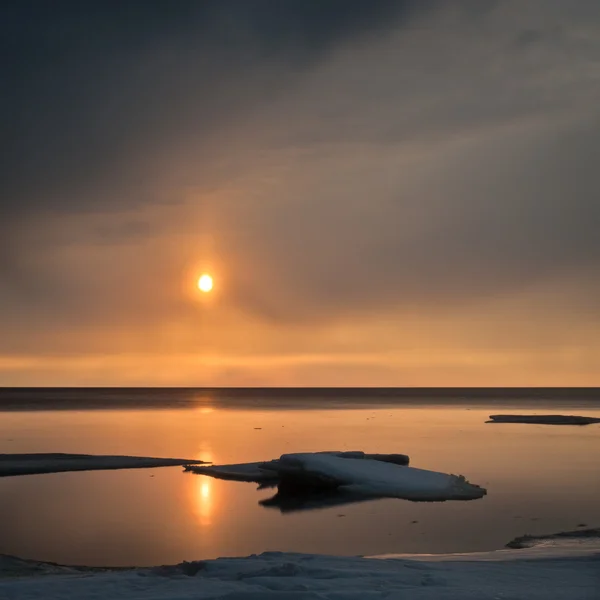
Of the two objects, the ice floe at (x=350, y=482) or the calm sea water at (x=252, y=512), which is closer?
the calm sea water at (x=252, y=512)

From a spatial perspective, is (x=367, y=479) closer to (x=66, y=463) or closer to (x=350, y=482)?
A: (x=350, y=482)

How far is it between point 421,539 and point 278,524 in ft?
13.6

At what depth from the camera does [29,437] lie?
4744 centimetres

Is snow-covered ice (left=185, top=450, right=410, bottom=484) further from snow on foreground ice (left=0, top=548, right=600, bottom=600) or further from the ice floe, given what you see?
snow on foreground ice (left=0, top=548, right=600, bottom=600)

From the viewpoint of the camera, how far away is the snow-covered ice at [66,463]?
29.7m

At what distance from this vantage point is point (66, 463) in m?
31.2

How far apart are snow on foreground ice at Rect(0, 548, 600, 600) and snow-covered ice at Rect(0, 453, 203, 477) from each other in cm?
1824

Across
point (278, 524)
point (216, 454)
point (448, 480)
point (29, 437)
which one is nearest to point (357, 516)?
point (278, 524)

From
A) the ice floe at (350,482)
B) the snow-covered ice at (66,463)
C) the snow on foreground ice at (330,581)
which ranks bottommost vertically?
the snow on foreground ice at (330,581)

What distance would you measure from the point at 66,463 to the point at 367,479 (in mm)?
13806

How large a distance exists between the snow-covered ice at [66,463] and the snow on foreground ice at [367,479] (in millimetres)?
7554

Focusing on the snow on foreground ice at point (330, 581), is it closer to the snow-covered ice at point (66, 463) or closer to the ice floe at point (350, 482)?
the ice floe at point (350, 482)

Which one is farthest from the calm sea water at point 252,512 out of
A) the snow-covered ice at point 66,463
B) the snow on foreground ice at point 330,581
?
the snow on foreground ice at point 330,581

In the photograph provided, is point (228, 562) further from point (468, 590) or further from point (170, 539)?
point (170, 539)
